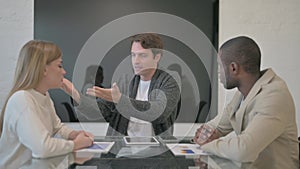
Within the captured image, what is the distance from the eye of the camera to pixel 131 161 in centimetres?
110

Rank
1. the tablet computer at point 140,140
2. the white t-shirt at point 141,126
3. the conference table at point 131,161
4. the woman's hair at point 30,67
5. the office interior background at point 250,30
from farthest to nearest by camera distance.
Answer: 1. the office interior background at point 250,30
2. the white t-shirt at point 141,126
3. the tablet computer at point 140,140
4. the woman's hair at point 30,67
5. the conference table at point 131,161

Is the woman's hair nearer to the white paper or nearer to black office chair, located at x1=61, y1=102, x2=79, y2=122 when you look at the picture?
the white paper

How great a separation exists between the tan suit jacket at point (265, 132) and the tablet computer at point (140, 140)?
1.07 ft

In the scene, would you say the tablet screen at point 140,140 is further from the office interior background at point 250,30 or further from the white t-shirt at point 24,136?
the office interior background at point 250,30

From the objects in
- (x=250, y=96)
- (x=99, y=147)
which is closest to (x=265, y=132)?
(x=250, y=96)

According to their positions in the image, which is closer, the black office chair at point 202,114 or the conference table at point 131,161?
the conference table at point 131,161

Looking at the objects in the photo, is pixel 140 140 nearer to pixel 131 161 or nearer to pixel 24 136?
pixel 131 161

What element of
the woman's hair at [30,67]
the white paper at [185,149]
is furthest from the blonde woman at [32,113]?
the white paper at [185,149]

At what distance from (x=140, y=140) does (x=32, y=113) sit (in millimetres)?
584

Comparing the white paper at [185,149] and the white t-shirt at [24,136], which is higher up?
the white t-shirt at [24,136]

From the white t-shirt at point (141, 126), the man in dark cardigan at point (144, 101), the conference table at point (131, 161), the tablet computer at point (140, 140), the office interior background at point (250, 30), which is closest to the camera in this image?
the conference table at point (131, 161)

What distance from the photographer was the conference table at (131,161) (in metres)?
1.04

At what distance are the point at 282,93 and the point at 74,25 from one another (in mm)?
1614

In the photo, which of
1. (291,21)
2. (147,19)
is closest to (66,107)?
(147,19)
